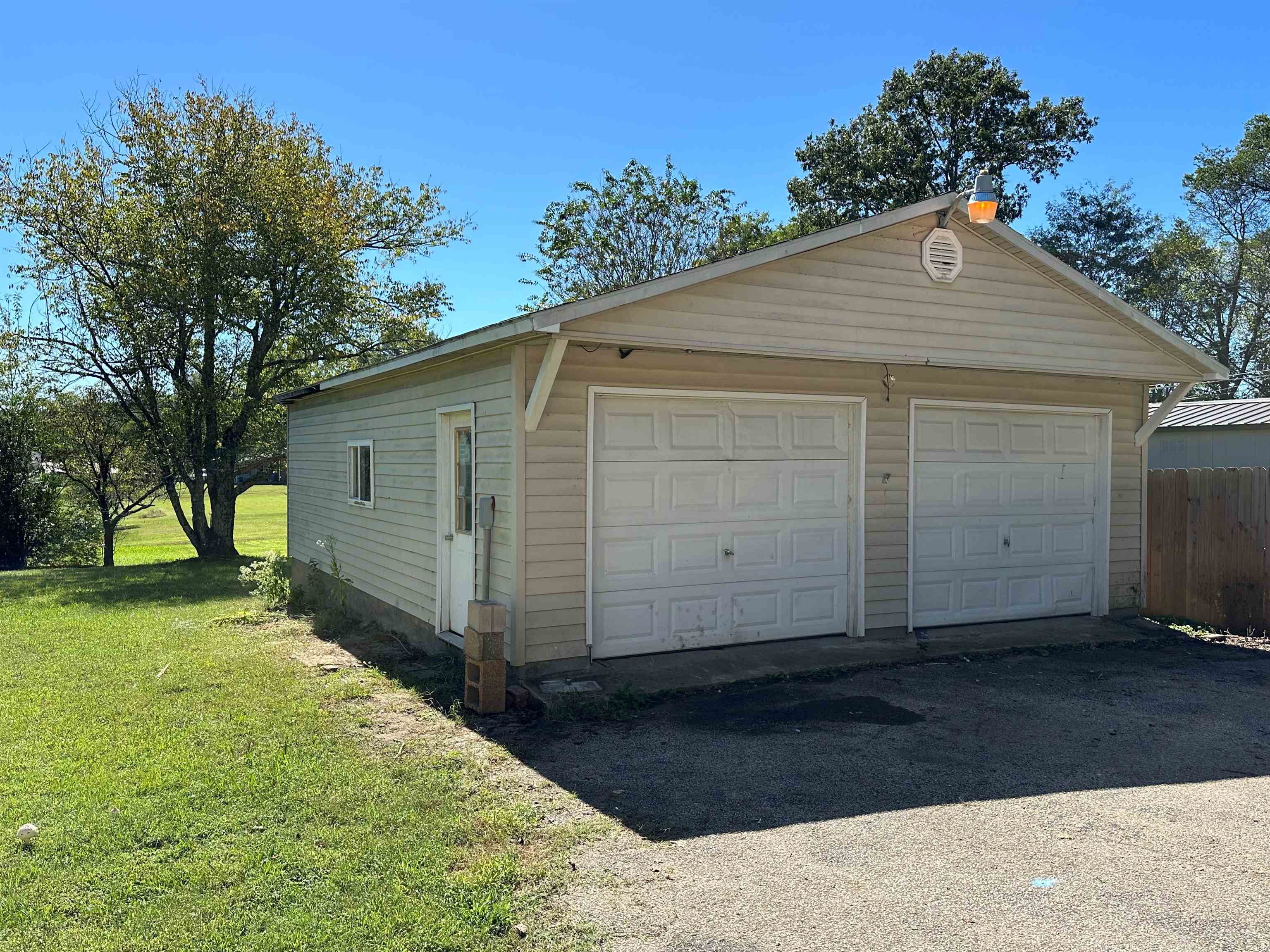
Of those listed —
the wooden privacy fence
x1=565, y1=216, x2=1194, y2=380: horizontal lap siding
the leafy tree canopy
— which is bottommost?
the wooden privacy fence

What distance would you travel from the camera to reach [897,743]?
540 centimetres

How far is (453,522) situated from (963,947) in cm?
Answer: 547

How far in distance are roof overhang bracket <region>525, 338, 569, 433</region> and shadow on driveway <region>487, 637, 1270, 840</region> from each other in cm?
206

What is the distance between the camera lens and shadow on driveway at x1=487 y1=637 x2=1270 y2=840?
4.54m

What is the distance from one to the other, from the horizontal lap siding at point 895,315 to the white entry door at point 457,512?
1949mm

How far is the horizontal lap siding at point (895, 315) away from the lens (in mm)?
6707

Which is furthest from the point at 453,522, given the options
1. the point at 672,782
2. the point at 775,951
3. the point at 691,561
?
the point at 775,951

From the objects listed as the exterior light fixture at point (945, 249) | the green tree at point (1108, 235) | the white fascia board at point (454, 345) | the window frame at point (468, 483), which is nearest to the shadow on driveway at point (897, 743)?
the window frame at point (468, 483)

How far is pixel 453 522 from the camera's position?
7.76 meters

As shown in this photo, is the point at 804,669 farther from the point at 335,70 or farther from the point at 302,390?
the point at 335,70

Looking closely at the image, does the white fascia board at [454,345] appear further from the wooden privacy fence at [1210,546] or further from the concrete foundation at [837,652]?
the wooden privacy fence at [1210,546]

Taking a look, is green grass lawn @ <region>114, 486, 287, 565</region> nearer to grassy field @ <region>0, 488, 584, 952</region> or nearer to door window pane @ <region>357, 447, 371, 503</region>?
door window pane @ <region>357, 447, 371, 503</region>

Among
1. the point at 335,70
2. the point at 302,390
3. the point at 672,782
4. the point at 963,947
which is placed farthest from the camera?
the point at 335,70

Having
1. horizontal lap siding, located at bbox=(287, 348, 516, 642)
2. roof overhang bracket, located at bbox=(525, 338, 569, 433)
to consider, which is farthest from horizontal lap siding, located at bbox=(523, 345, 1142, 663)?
horizontal lap siding, located at bbox=(287, 348, 516, 642)
